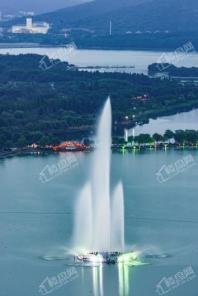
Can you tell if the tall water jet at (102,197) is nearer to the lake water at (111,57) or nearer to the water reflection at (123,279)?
the water reflection at (123,279)

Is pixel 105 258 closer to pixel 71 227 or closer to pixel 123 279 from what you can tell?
pixel 123 279

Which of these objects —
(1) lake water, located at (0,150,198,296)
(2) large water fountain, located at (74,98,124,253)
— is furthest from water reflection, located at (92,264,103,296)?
(2) large water fountain, located at (74,98,124,253)

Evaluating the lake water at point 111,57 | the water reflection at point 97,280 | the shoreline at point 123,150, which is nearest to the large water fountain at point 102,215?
the water reflection at point 97,280

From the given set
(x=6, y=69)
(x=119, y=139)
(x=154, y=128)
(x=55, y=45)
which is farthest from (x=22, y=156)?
(x=55, y=45)

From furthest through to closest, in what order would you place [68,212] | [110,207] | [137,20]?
[137,20], [68,212], [110,207]

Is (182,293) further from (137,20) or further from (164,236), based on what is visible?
(137,20)

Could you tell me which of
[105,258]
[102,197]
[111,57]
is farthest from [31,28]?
[105,258]

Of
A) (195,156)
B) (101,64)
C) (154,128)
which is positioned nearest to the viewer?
(195,156)
